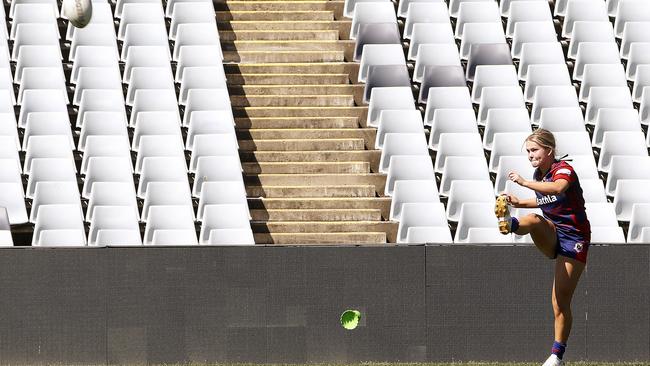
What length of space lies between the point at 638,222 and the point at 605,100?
2286 mm

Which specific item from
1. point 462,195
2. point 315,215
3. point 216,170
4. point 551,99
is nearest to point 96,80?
point 216,170

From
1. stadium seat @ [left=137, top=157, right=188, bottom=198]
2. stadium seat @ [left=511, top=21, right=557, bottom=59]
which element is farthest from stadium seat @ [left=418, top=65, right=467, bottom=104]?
stadium seat @ [left=137, top=157, right=188, bottom=198]

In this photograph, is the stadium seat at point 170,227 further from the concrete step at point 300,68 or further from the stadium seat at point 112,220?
the concrete step at point 300,68

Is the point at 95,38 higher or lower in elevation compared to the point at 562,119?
higher

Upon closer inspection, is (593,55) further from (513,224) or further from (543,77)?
(513,224)

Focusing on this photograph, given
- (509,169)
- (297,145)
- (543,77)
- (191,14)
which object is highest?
(191,14)

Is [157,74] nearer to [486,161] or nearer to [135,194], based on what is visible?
[135,194]

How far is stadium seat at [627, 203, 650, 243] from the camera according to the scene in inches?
422

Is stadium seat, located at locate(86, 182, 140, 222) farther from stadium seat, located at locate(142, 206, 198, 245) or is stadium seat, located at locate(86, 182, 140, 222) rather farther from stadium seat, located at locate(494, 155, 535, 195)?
stadium seat, located at locate(494, 155, 535, 195)

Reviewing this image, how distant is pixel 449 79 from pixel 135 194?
356cm

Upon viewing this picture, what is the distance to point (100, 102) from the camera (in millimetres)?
12141

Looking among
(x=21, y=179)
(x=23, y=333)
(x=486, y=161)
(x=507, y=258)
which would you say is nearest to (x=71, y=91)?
(x=21, y=179)

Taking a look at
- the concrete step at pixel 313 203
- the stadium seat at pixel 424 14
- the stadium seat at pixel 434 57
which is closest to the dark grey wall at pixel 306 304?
the concrete step at pixel 313 203

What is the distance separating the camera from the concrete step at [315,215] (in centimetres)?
1141
